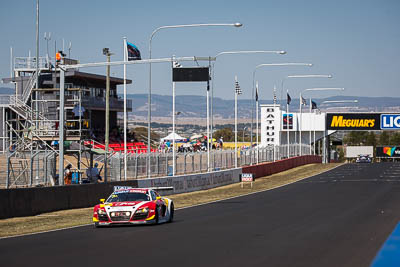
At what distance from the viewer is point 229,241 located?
15.3 m

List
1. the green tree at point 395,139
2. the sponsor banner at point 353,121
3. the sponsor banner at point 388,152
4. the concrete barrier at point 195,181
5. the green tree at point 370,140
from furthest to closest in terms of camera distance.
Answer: the green tree at point 370,140, the green tree at point 395,139, the sponsor banner at point 388,152, the sponsor banner at point 353,121, the concrete barrier at point 195,181

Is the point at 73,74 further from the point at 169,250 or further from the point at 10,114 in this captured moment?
the point at 169,250

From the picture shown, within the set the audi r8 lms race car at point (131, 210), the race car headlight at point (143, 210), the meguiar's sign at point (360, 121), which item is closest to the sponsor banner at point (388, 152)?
the meguiar's sign at point (360, 121)

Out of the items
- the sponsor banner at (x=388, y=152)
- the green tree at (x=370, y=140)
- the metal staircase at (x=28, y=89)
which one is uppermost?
the metal staircase at (x=28, y=89)

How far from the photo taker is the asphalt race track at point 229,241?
484 inches

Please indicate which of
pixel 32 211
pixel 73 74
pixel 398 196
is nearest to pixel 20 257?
pixel 32 211

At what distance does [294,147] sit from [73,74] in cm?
2964

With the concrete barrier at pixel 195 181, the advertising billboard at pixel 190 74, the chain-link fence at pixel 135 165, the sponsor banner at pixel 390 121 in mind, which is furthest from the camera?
the sponsor banner at pixel 390 121

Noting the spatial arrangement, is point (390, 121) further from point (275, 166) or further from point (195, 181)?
point (195, 181)

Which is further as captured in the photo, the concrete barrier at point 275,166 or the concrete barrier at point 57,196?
the concrete barrier at point 275,166

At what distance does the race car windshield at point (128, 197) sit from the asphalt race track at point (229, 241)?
113 cm

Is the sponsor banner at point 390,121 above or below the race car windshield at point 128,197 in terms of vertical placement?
above

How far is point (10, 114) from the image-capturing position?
190 feet

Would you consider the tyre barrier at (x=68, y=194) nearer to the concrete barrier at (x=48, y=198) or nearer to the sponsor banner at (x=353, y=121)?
the concrete barrier at (x=48, y=198)
